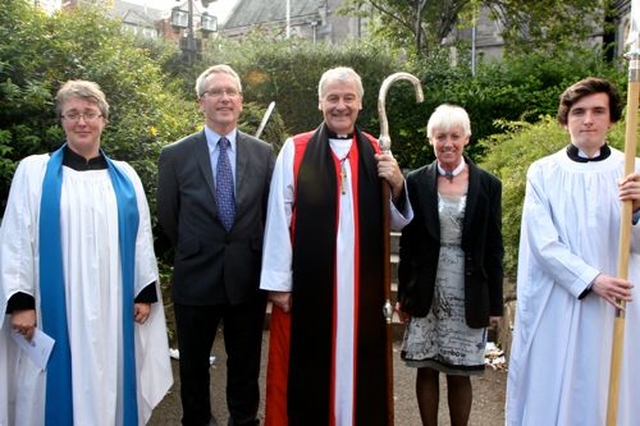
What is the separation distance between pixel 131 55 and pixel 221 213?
2767 millimetres

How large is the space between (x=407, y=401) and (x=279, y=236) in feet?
6.46

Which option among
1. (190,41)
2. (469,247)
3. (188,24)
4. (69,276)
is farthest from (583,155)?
(188,24)

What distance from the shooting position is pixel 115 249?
2.96 meters

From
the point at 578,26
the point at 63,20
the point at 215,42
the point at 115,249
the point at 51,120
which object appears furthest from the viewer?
the point at 578,26

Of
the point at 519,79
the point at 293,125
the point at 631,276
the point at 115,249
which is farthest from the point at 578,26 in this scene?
the point at 115,249

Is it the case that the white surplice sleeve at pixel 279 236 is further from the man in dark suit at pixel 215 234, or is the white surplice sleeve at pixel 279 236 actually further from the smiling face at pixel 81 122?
the smiling face at pixel 81 122

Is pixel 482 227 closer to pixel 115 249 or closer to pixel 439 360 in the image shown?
pixel 439 360

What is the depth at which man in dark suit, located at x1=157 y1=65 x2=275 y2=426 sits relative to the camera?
10.5 ft

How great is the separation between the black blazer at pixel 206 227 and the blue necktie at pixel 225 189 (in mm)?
32

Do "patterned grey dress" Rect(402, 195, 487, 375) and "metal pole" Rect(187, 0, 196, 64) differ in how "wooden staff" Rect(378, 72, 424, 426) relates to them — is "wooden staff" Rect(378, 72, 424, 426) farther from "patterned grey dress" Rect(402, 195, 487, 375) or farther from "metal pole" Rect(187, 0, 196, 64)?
"metal pole" Rect(187, 0, 196, 64)

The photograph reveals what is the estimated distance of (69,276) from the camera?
9.43ft

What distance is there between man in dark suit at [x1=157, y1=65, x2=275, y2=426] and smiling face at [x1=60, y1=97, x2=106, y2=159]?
45cm

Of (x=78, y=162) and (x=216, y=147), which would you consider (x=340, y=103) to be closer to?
(x=216, y=147)

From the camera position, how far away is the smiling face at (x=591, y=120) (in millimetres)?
2748
